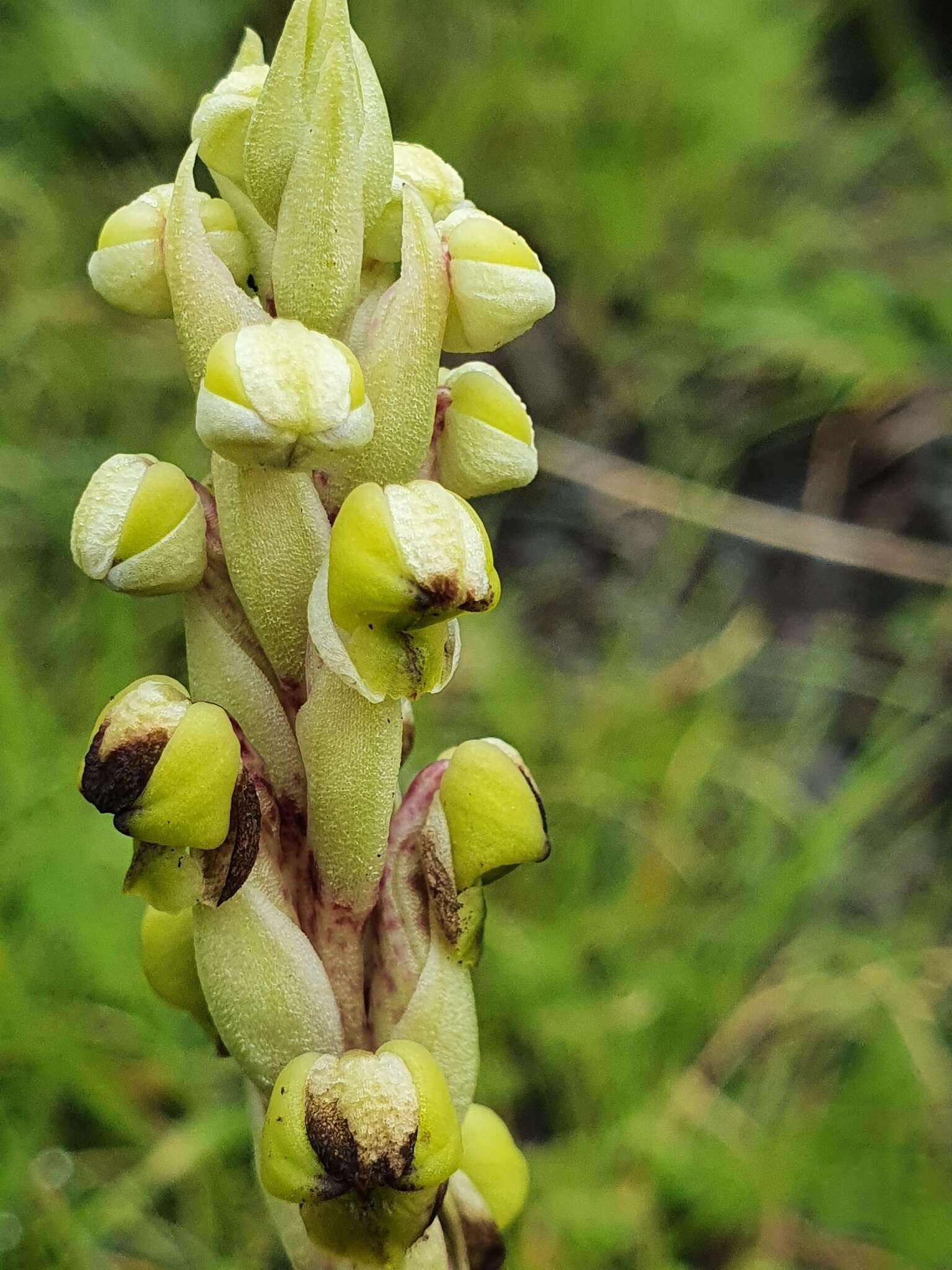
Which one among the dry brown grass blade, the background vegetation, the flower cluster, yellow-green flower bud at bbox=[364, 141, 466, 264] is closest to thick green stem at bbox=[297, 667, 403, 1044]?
the flower cluster

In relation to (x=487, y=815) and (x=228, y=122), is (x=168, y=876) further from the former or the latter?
(x=228, y=122)

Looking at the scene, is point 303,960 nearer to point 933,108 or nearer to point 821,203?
point 821,203

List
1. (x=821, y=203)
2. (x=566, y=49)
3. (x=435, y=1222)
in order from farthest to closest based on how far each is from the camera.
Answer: (x=821, y=203), (x=566, y=49), (x=435, y=1222)

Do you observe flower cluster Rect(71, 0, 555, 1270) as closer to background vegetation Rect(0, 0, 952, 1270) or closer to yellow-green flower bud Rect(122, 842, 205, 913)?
yellow-green flower bud Rect(122, 842, 205, 913)

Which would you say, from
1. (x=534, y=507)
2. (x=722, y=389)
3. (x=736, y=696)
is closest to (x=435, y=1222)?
(x=736, y=696)

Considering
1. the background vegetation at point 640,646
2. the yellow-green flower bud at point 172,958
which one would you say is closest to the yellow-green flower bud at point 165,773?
the yellow-green flower bud at point 172,958

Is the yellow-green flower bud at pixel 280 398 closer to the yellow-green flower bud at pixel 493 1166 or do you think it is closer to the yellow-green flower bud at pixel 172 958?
the yellow-green flower bud at pixel 172 958
